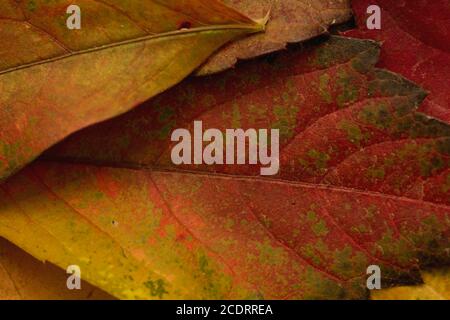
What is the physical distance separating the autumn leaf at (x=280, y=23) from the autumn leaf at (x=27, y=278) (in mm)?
297

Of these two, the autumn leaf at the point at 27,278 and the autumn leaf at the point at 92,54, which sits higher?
the autumn leaf at the point at 92,54

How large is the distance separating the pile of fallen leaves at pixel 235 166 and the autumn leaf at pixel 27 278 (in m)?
0.06

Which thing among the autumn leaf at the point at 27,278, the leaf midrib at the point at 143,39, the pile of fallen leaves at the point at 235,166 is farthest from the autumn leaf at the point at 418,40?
the autumn leaf at the point at 27,278

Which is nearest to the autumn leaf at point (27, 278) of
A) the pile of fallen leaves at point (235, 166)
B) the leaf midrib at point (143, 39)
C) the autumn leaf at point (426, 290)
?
the pile of fallen leaves at point (235, 166)

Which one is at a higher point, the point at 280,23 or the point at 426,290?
the point at 280,23

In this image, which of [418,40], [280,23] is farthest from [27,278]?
[418,40]

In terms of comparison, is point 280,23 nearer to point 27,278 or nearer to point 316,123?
point 316,123

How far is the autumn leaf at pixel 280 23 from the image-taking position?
23.7 inches

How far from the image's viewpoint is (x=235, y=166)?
614 millimetres

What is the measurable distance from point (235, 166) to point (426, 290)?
24 cm

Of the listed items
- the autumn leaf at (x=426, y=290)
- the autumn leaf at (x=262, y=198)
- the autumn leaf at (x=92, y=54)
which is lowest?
the autumn leaf at (x=426, y=290)

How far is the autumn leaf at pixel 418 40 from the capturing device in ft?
2.08

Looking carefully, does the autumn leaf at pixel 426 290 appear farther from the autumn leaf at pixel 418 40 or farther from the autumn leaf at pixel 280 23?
the autumn leaf at pixel 280 23

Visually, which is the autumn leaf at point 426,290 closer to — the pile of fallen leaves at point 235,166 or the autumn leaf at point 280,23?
the pile of fallen leaves at point 235,166
